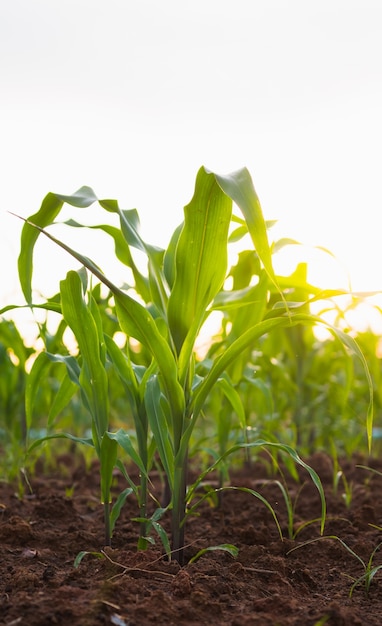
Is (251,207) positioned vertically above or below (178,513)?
above

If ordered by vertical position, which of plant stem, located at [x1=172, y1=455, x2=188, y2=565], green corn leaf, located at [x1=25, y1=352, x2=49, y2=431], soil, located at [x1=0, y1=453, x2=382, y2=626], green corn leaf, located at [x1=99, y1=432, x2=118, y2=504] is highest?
green corn leaf, located at [x1=25, y1=352, x2=49, y2=431]

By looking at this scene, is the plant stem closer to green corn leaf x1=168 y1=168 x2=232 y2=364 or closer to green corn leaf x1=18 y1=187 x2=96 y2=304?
green corn leaf x1=168 y1=168 x2=232 y2=364

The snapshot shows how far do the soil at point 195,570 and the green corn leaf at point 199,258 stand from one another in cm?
38

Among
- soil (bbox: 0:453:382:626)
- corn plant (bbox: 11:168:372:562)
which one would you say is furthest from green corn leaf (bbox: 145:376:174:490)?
soil (bbox: 0:453:382:626)

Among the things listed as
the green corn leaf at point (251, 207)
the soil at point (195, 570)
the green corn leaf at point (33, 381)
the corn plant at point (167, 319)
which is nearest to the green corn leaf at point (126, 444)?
the corn plant at point (167, 319)

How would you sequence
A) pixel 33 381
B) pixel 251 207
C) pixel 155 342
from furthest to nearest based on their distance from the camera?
pixel 33 381
pixel 155 342
pixel 251 207

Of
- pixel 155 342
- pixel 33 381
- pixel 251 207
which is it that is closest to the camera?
pixel 251 207

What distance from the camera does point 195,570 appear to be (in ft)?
3.60

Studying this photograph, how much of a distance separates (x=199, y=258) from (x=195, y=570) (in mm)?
537

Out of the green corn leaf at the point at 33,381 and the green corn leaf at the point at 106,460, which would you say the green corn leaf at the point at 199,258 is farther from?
the green corn leaf at the point at 33,381

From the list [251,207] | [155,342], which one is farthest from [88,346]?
[251,207]

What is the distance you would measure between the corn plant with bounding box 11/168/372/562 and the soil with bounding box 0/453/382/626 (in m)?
0.13

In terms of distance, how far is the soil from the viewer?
89 cm

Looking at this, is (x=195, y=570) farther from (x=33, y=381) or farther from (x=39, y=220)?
(x=39, y=220)
